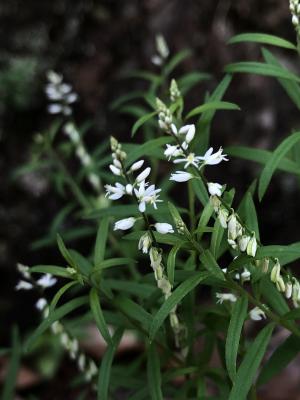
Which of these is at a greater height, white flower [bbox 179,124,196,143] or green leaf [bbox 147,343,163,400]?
white flower [bbox 179,124,196,143]

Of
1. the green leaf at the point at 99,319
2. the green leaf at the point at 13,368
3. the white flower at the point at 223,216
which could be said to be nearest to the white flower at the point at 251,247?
the white flower at the point at 223,216

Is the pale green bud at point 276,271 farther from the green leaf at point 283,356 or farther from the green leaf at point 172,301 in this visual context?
the green leaf at point 283,356

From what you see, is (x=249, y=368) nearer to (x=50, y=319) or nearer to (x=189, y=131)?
(x=50, y=319)

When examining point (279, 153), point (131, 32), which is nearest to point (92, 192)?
point (131, 32)

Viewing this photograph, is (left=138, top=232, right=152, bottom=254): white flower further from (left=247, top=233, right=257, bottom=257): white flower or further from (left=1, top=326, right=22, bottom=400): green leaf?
(left=1, top=326, right=22, bottom=400): green leaf

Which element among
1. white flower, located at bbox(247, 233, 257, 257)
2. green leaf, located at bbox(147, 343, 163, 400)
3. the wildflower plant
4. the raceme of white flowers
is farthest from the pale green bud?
the raceme of white flowers
